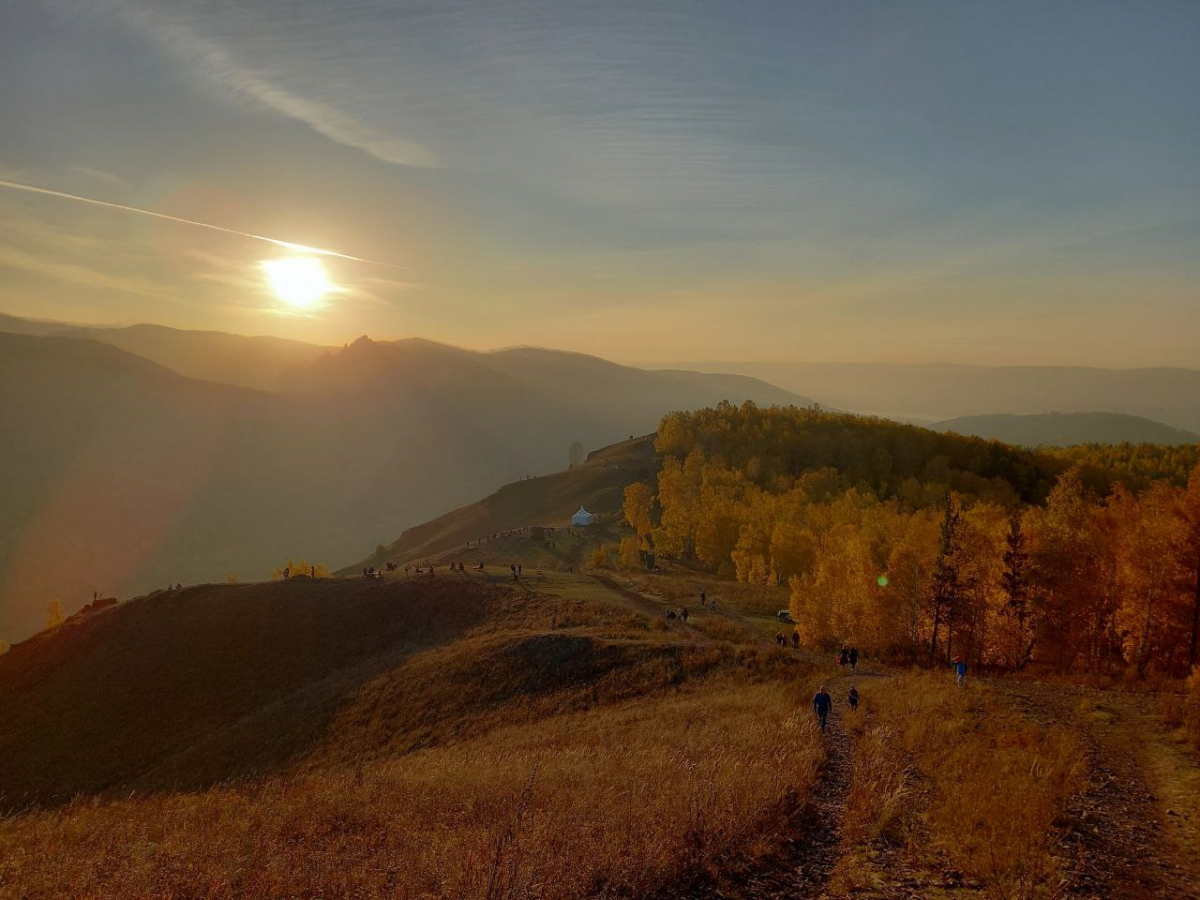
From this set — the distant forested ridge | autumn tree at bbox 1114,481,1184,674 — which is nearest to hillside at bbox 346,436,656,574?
autumn tree at bbox 1114,481,1184,674

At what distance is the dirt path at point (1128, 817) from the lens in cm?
1122

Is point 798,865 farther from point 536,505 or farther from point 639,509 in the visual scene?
point 536,505

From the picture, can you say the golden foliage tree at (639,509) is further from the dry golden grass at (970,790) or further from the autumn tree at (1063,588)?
the dry golden grass at (970,790)

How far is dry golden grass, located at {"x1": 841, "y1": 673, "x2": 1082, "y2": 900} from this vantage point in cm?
1138

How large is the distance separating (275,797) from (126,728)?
44.9 meters

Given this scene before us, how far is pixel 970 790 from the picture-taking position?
14.5 metres

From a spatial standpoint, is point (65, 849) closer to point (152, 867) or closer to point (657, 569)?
point (152, 867)

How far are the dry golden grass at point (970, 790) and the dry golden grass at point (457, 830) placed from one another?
1.86 m

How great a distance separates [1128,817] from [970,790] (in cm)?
316

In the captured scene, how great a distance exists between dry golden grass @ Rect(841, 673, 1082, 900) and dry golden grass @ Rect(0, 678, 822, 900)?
6.11 ft

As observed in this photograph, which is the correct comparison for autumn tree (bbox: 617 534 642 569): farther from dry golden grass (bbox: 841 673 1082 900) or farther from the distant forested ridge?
the distant forested ridge

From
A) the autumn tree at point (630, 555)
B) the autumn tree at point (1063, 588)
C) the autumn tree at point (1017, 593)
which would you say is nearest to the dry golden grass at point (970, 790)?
the autumn tree at point (1017, 593)

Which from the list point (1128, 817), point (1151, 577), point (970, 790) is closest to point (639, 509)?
point (1151, 577)

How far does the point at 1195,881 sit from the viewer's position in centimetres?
1134
